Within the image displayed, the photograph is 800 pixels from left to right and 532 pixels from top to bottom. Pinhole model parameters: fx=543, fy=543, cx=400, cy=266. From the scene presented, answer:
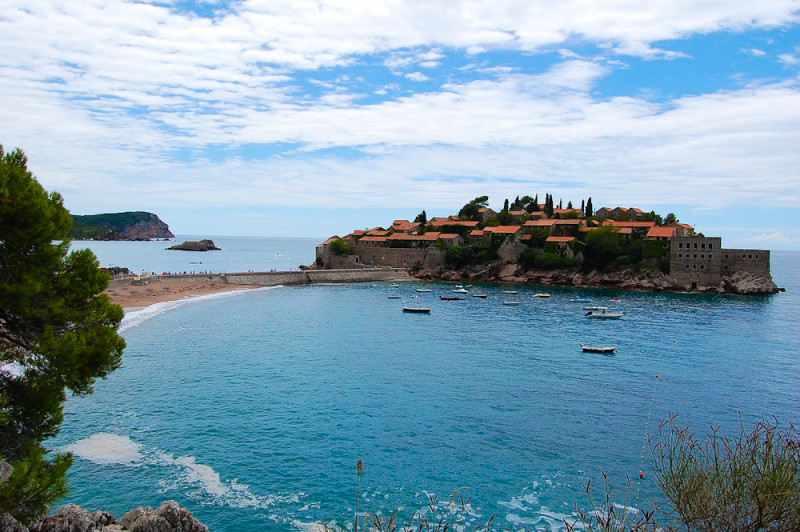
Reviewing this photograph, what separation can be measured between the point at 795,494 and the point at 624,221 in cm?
10984

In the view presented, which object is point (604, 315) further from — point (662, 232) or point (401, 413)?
point (401, 413)

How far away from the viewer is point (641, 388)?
107 feet

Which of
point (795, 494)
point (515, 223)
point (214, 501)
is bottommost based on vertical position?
point (214, 501)

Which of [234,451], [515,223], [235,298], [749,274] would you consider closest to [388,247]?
[515,223]

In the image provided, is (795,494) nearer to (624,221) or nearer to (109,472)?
(109,472)

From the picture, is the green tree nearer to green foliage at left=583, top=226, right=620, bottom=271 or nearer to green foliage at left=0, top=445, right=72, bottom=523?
green foliage at left=0, top=445, right=72, bottom=523

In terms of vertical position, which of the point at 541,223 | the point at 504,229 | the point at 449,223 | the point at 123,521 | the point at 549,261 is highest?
the point at 449,223

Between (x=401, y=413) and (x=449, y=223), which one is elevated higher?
(x=449, y=223)

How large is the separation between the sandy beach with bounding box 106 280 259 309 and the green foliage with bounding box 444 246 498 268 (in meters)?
40.1

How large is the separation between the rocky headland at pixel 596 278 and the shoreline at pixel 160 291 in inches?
1586

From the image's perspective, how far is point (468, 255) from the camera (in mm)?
106500

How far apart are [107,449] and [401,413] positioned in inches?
503

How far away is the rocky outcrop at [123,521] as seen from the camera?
1211 cm

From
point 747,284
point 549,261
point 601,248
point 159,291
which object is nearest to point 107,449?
point 159,291
